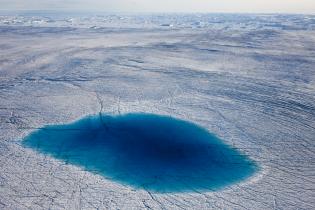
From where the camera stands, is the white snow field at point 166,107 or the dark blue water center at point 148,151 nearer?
the white snow field at point 166,107

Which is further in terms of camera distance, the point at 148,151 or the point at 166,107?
the point at 166,107

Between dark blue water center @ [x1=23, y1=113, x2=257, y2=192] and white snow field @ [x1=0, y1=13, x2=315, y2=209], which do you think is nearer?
white snow field @ [x1=0, y1=13, x2=315, y2=209]

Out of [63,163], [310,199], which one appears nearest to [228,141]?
[310,199]

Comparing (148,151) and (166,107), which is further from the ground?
(166,107)
